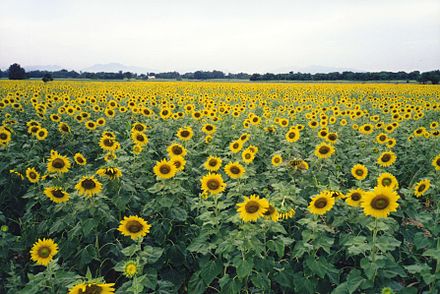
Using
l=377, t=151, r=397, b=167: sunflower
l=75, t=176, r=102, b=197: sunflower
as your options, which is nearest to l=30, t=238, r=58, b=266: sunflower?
l=75, t=176, r=102, b=197: sunflower

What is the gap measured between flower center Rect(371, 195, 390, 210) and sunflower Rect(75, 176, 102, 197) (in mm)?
2576

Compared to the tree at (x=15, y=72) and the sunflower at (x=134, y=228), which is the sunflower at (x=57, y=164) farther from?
the tree at (x=15, y=72)

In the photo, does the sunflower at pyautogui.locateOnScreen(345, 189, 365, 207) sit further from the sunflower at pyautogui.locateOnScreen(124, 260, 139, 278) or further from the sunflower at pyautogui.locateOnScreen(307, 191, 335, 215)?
the sunflower at pyautogui.locateOnScreen(124, 260, 139, 278)

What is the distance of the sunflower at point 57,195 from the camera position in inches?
145

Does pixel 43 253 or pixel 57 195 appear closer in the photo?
pixel 43 253

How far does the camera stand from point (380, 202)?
2941 millimetres

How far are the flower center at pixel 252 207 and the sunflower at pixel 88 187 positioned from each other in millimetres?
1538

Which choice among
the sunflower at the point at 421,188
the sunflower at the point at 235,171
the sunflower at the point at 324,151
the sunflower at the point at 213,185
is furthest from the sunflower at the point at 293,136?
the sunflower at the point at 213,185

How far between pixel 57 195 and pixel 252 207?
2146 mm

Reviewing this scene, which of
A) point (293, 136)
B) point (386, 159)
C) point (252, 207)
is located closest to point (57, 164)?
point (252, 207)

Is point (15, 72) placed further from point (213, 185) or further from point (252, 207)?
point (252, 207)

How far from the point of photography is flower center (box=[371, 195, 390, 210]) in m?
2.92

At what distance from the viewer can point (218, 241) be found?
3.16 meters

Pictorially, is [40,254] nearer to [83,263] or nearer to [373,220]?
[83,263]
